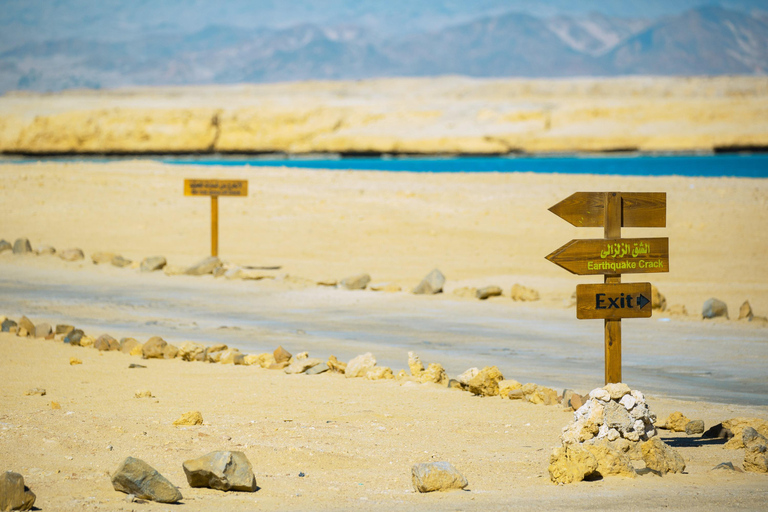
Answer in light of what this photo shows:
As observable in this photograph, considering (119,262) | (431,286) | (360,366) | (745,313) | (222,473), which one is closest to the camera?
(222,473)

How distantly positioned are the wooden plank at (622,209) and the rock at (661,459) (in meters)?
1.59

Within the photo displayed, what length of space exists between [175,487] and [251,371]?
11.9 feet

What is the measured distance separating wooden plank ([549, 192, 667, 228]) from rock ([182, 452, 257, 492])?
8.84 feet

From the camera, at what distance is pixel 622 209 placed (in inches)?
255

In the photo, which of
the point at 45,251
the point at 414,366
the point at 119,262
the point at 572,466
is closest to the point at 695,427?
the point at 572,466

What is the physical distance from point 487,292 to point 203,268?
5.04 m

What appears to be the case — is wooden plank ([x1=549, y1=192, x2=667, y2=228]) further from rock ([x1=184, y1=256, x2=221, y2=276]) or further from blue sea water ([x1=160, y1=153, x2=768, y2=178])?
blue sea water ([x1=160, y1=153, x2=768, y2=178])

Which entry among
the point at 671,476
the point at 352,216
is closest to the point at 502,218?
the point at 352,216

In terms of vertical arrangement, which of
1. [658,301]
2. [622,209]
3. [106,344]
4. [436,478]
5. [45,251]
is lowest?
[436,478]

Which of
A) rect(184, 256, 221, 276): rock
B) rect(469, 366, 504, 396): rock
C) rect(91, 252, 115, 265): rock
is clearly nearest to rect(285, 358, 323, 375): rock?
rect(469, 366, 504, 396): rock

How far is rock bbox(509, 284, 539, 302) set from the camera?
12977 millimetres

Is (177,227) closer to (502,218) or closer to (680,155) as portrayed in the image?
(502,218)

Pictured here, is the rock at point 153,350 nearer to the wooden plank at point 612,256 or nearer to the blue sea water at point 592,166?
the wooden plank at point 612,256

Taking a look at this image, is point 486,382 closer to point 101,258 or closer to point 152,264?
point 152,264
